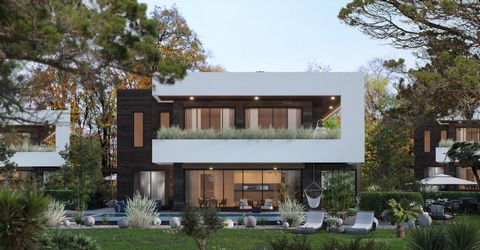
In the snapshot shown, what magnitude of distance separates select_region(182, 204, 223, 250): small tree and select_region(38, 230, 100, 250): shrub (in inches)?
120

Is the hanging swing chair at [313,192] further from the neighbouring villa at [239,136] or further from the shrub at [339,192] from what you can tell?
the shrub at [339,192]

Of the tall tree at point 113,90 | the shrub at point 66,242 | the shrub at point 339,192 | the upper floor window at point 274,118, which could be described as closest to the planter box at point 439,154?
the tall tree at point 113,90

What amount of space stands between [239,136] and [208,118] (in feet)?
9.30

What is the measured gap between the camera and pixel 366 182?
1629 inches

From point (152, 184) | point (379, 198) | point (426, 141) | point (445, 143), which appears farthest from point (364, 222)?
point (426, 141)

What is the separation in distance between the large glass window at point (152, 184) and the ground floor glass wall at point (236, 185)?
3.38 meters

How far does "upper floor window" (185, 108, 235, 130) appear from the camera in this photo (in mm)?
34531

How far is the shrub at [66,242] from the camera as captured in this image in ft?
42.3

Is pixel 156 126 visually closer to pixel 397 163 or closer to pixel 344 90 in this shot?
pixel 344 90

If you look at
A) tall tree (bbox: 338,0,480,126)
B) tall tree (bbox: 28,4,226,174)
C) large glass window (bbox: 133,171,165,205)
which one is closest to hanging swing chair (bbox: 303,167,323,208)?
tall tree (bbox: 338,0,480,126)

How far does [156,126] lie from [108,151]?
1143cm

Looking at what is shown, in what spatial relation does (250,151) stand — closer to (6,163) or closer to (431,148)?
(6,163)

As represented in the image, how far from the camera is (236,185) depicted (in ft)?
113

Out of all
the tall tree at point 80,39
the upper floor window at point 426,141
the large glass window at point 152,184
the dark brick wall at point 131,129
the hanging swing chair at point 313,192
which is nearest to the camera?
the tall tree at point 80,39
